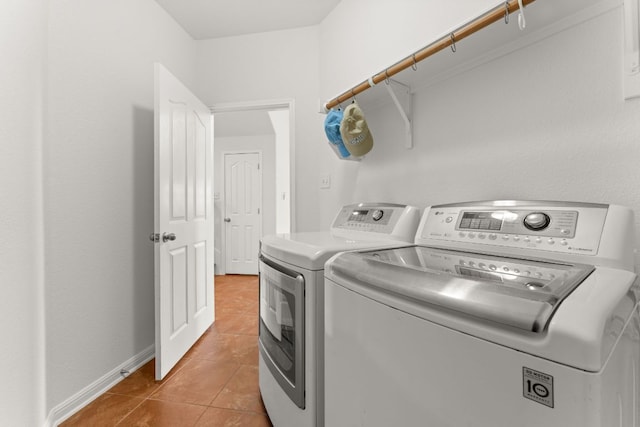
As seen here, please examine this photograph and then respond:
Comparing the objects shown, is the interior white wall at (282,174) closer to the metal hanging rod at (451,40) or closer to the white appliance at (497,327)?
the metal hanging rod at (451,40)

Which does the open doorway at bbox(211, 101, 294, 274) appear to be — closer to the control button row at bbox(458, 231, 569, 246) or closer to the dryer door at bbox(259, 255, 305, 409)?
the dryer door at bbox(259, 255, 305, 409)

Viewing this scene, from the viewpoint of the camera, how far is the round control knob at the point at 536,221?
0.85 meters

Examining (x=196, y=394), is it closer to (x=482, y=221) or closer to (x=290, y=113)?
(x=482, y=221)

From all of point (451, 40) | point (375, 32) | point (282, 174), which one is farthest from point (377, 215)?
point (282, 174)

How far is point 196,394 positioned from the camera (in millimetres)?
1665

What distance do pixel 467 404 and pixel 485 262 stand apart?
0.41m

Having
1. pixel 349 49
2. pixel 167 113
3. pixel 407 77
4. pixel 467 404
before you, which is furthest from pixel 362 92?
pixel 467 404

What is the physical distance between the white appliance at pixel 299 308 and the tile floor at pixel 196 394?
207mm

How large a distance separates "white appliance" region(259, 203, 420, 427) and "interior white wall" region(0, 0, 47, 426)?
0.97 metres

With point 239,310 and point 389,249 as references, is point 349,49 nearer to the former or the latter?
point 389,249

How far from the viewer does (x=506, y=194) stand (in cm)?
114

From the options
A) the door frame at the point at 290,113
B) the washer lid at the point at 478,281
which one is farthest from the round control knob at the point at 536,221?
the door frame at the point at 290,113

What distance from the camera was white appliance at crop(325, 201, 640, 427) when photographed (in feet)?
1.37

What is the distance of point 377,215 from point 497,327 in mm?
1038
